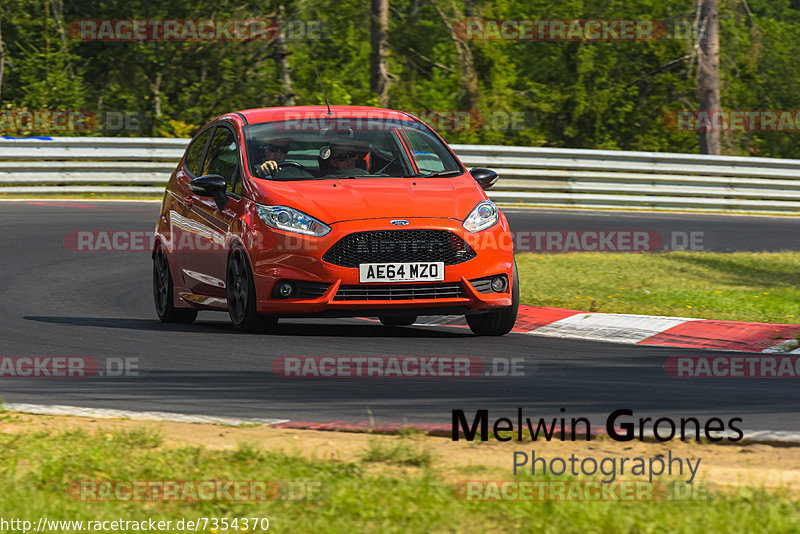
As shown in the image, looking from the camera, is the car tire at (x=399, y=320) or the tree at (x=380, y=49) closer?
the car tire at (x=399, y=320)

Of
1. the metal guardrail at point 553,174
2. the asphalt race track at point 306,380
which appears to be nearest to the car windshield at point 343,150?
the asphalt race track at point 306,380

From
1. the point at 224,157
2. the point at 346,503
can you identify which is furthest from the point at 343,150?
the point at 346,503

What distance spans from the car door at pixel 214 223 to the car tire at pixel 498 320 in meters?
1.95

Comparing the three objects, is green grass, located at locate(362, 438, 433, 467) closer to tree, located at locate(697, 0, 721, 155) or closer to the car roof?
the car roof

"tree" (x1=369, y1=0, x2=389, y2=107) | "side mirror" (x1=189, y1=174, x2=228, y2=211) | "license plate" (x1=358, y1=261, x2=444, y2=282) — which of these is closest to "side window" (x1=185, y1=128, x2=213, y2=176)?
"side mirror" (x1=189, y1=174, x2=228, y2=211)

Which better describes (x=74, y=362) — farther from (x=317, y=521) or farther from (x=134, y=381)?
(x=317, y=521)

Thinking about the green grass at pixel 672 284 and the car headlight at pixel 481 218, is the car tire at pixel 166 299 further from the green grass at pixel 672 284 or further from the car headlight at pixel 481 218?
the green grass at pixel 672 284

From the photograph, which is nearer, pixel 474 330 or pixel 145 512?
pixel 145 512

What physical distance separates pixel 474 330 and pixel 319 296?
1.45 meters

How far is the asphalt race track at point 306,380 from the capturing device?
6.77 metres

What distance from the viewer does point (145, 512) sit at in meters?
4.69

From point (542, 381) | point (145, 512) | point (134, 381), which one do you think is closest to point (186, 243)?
point (134, 381)

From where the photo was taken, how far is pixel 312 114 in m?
10.5

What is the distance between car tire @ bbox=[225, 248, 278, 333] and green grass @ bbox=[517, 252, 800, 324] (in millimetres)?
2923
